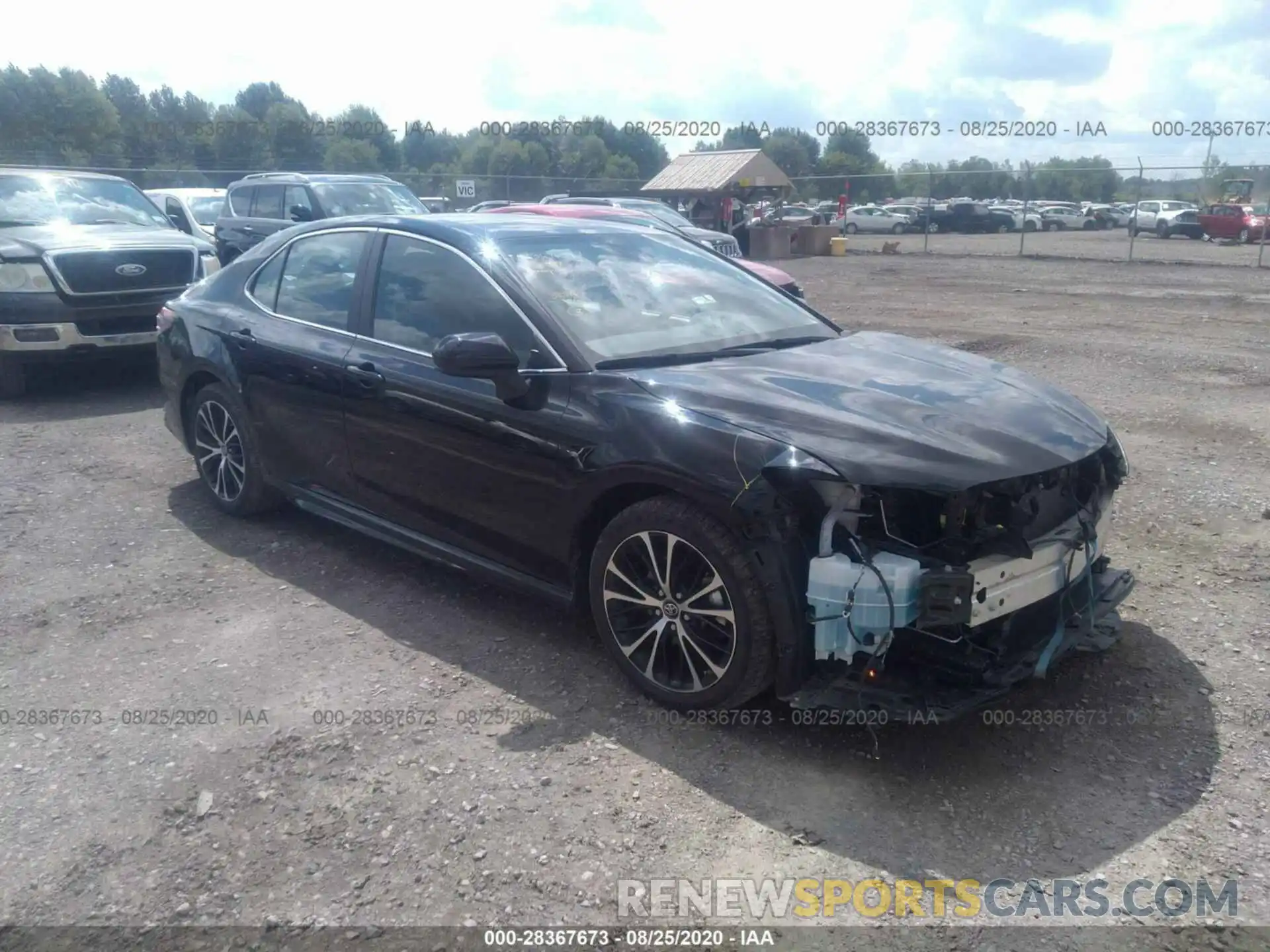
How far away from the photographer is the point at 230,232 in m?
14.1

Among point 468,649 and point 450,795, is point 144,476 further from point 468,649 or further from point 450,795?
point 450,795

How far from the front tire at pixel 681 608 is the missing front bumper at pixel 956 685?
0.72ft

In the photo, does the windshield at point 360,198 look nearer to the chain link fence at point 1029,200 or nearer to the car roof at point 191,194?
the car roof at point 191,194

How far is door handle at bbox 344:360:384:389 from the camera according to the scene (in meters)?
4.42

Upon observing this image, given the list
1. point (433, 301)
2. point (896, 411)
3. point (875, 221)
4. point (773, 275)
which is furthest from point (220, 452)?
point (875, 221)

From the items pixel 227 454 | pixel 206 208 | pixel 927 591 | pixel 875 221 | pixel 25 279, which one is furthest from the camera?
pixel 875 221

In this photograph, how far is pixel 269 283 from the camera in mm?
5297

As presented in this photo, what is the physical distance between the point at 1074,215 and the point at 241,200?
138ft

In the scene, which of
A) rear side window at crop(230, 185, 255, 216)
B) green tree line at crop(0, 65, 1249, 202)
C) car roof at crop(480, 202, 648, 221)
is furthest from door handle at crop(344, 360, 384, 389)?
green tree line at crop(0, 65, 1249, 202)

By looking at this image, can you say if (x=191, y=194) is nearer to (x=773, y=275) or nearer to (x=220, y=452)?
(x=773, y=275)

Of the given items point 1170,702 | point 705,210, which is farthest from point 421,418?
point 705,210

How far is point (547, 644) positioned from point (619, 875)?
1.46 meters

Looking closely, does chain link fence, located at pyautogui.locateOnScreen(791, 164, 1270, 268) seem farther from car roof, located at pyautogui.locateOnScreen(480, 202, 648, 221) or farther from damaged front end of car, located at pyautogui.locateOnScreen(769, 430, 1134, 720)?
damaged front end of car, located at pyautogui.locateOnScreen(769, 430, 1134, 720)

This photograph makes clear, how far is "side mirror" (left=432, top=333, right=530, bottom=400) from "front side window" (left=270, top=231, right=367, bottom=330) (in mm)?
1185
